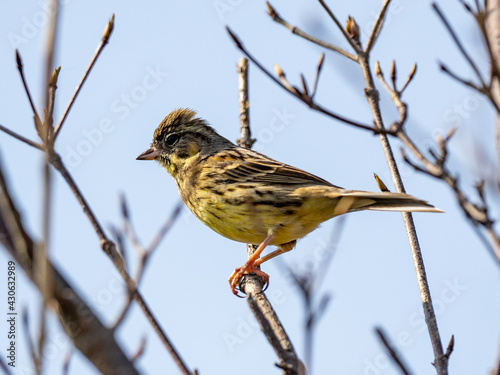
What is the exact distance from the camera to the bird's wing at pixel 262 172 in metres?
6.26

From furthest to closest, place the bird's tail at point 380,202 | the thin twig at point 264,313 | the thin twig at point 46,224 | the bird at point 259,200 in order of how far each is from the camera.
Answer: the bird at point 259,200 < the bird's tail at point 380,202 < the thin twig at point 264,313 < the thin twig at point 46,224

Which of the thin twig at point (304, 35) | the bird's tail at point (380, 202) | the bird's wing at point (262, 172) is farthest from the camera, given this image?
the bird's wing at point (262, 172)

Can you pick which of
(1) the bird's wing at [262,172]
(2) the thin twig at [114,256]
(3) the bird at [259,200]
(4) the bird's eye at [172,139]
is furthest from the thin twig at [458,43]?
(4) the bird's eye at [172,139]

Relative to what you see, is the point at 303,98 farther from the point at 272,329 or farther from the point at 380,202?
the point at 380,202

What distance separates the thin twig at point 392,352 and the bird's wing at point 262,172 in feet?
12.4

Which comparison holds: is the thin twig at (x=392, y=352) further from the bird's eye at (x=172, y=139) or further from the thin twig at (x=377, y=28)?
the bird's eye at (x=172, y=139)

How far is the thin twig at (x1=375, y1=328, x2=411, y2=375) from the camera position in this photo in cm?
213

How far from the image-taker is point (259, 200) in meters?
6.14

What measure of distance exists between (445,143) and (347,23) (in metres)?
1.75

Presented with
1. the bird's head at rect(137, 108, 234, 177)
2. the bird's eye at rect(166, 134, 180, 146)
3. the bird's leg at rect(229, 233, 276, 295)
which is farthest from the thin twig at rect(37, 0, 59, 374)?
the bird's eye at rect(166, 134, 180, 146)

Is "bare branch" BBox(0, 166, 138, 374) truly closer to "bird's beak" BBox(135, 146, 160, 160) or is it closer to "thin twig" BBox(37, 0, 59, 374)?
"thin twig" BBox(37, 0, 59, 374)

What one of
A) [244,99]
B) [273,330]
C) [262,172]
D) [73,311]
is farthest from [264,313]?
[244,99]

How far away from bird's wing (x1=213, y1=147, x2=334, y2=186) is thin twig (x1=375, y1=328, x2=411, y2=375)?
379cm

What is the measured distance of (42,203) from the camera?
1669mm
